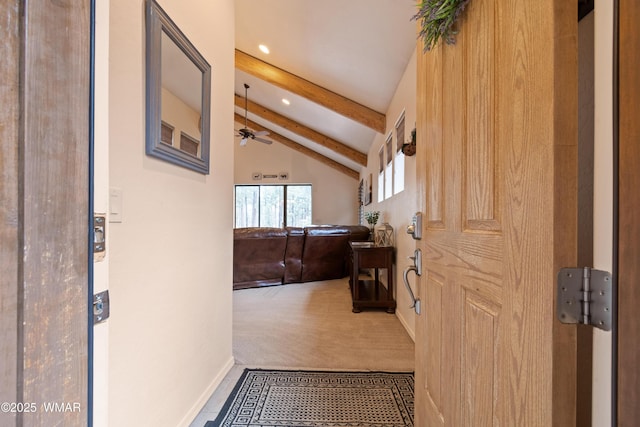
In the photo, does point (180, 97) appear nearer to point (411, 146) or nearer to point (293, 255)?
point (411, 146)

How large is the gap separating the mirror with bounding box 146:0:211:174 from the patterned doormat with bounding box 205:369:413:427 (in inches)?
54.6

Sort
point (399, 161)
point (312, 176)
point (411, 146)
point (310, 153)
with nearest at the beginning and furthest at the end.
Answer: point (411, 146), point (399, 161), point (310, 153), point (312, 176)

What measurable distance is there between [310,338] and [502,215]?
214 cm

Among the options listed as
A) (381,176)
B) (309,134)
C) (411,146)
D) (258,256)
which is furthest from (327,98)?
(258,256)

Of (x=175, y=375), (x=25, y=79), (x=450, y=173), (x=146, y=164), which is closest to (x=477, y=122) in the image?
(x=450, y=173)

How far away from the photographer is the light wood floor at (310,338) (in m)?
1.95

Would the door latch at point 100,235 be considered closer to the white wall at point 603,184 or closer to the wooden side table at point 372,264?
the white wall at point 603,184

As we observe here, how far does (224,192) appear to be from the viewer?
189cm

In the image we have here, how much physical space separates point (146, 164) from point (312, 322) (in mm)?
2206

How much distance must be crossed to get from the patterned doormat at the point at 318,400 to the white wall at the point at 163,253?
226mm

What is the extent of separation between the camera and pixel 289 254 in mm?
4359

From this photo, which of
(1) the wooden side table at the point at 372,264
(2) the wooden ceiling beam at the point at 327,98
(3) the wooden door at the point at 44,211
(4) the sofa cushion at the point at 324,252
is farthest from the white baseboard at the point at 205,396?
(2) the wooden ceiling beam at the point at 327,98

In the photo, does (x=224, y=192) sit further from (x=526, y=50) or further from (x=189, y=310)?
(x=526, y=50)

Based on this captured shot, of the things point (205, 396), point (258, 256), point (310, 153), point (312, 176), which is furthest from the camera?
point (312, 176)
